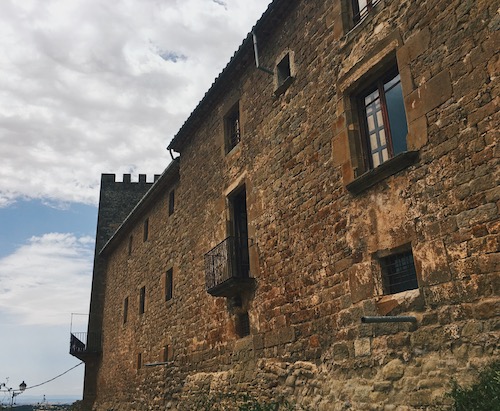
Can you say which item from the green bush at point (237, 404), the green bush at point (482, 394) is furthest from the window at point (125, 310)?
the green bush at point (482, 394)

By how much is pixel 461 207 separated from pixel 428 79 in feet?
5.37

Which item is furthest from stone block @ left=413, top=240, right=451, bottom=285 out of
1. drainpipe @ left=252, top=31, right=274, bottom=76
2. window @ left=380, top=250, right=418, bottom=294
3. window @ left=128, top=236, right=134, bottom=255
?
window @ left=128, top=236, right=134, bottom=255

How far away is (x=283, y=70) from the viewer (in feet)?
29.7

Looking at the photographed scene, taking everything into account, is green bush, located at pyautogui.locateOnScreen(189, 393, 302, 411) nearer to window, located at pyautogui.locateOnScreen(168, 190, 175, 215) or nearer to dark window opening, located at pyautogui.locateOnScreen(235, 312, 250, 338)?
dark window opening, located at pyautogui.locateOnScreen(235, 312, 250, 338)

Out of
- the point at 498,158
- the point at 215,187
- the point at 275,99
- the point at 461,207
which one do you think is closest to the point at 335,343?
the point at 461,207

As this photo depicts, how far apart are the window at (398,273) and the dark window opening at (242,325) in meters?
3.79

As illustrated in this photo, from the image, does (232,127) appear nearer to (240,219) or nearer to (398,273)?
(240,219)

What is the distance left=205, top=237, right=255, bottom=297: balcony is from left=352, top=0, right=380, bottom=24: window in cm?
→ 464

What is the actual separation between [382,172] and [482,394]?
2.77m

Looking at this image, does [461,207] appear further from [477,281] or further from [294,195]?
[294,195]

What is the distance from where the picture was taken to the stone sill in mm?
5691

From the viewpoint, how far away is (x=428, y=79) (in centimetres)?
563

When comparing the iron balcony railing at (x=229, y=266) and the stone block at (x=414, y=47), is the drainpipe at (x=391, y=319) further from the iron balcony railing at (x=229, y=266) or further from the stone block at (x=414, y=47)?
the iron balcony railing at (x=229, y=266)

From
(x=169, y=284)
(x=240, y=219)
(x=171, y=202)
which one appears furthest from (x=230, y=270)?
(x=171, y=202)
